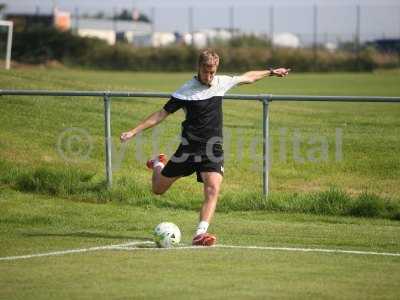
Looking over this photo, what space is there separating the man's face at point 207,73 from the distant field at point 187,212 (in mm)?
1935

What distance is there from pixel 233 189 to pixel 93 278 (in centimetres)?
667

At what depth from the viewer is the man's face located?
1122 cm

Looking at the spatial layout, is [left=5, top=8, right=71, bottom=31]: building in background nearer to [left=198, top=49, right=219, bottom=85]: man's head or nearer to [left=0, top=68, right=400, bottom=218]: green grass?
[left=0, top=68, right=400, bottom=218]: green grass

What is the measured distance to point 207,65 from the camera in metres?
11.2

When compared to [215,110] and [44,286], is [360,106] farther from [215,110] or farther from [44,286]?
[44,286]

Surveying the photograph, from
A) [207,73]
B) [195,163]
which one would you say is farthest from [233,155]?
[207,73]

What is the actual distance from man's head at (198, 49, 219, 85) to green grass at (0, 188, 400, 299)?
6.45 ft

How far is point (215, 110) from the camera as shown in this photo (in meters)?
11.6

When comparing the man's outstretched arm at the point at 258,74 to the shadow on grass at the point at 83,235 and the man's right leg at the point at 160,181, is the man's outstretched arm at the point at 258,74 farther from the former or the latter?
the shadow on grass at the point at 83,235

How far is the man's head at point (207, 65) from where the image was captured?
36.5 ft

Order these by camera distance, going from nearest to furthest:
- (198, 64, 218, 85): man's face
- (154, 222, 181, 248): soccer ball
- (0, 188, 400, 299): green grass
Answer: (0, 188, 400, 299): green grass
(154, 222, 181, 248): soccer ball
(198, 64, 218, 85): man's face

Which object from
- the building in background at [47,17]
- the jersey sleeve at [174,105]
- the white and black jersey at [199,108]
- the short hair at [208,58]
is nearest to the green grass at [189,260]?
the white and black jersey at [199,108]

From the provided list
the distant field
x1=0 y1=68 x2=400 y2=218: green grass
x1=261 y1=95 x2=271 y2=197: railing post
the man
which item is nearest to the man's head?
the man

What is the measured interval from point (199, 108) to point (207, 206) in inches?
44.9
